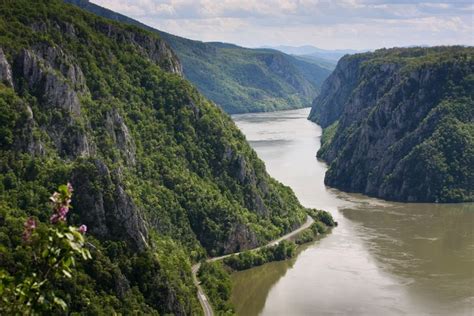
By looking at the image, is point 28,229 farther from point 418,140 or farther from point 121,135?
point 418,140

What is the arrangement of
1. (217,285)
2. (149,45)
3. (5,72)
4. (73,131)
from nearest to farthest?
(5,72)
(217,285)
(73,131)
(149,45)

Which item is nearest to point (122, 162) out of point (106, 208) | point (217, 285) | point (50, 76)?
point (50, 76)

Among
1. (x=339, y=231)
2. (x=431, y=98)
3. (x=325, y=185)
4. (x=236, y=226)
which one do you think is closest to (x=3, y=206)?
(x=236, y=226)

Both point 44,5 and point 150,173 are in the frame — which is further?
point 44,5

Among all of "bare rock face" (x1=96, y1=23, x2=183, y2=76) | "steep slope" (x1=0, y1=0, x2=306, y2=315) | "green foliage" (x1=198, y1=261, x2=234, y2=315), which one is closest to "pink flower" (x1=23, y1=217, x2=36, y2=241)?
"steep slope" (x1=0, y1=0, x2=306, y2=315)

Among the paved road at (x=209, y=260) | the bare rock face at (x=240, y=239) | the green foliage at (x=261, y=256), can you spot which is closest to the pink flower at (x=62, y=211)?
the paved road at (x=209, y=260)

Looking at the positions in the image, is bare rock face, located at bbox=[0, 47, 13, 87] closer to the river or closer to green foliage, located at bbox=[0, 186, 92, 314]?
the river

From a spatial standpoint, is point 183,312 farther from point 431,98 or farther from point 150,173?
point 431,98
